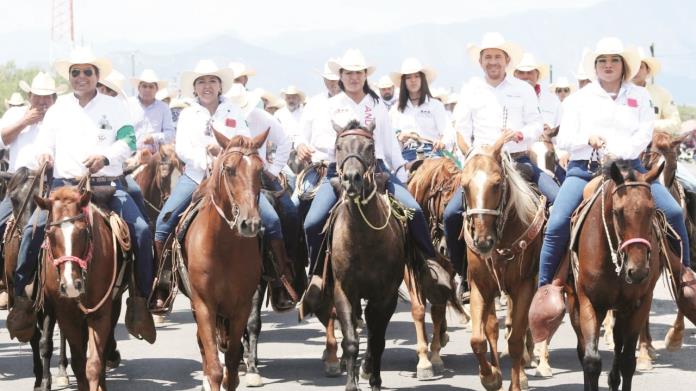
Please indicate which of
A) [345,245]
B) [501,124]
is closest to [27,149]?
[345,245]

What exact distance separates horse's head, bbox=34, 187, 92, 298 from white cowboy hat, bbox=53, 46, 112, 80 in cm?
171

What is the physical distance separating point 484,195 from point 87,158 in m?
3.45

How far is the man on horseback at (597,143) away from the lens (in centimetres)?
996

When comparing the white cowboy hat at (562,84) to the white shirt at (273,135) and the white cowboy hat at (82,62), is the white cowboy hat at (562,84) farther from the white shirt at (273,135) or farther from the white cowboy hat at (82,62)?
the white cowboy hat at (82,62)

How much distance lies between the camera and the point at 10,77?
317 ft

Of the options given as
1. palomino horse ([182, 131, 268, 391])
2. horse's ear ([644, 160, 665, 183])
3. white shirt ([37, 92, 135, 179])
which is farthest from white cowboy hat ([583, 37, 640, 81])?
white shirt ([37, 92, 135, 179])

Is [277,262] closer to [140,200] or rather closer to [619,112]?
[140,200]

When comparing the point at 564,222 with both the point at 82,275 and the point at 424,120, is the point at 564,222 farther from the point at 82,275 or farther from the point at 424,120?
the point at 424,120

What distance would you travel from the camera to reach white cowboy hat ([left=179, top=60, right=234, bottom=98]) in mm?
11742

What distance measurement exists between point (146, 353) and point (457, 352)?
3.48m

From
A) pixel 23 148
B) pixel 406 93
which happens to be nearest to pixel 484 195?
pixel 23 148

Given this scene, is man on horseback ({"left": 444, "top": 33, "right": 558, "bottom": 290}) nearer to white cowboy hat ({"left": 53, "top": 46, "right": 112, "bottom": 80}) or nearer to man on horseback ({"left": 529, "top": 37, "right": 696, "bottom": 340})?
man on horseback ({"left": 529, "top": 37, "right": 696, "bottom": 340})

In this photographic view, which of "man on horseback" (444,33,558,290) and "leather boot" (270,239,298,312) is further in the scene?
"man on horseback" (444,33,558,290)

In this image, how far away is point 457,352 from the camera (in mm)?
13531
